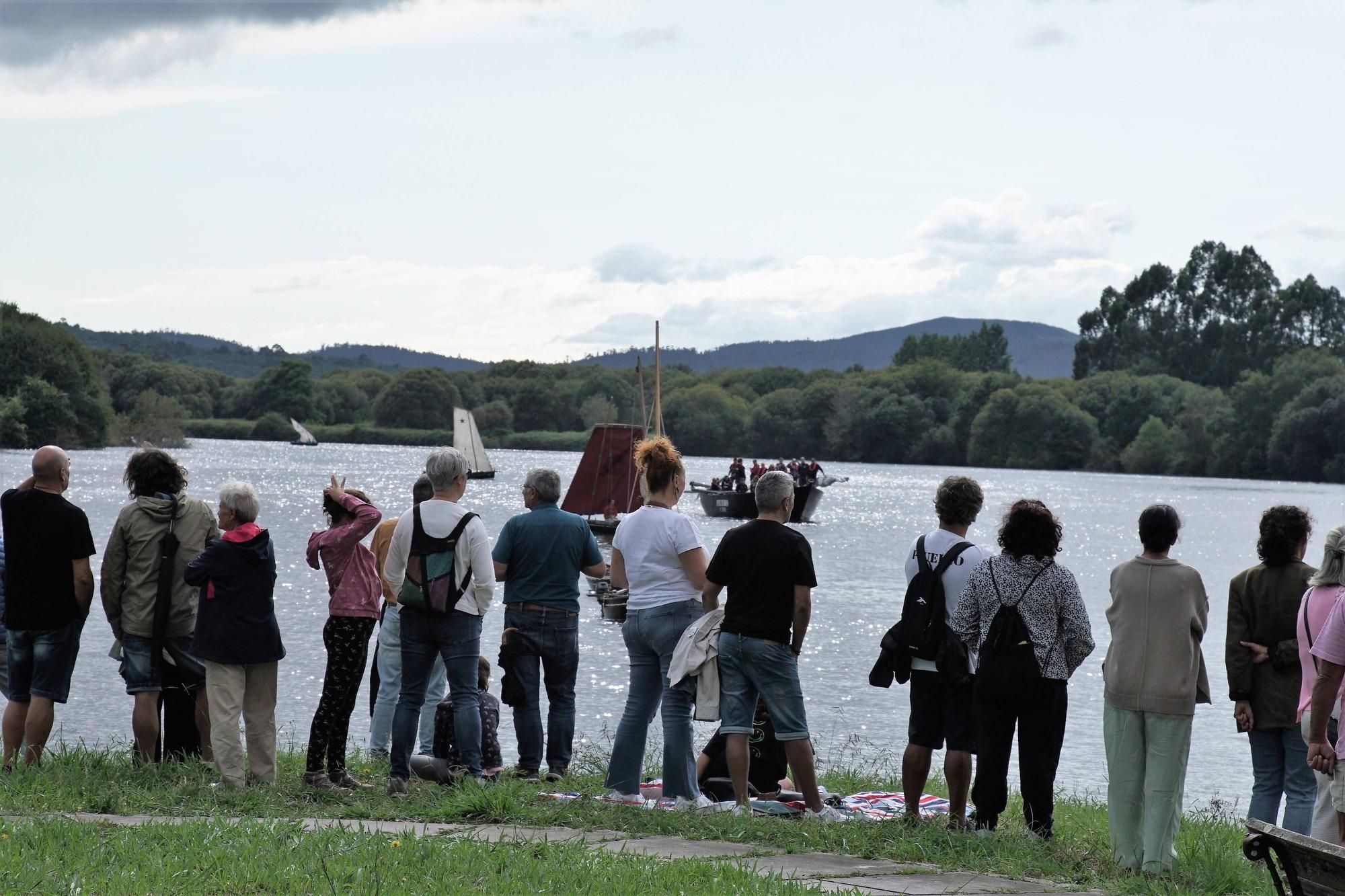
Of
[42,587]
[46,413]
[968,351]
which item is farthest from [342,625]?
[968,351]

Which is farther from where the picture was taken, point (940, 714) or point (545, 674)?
point (545, 674)

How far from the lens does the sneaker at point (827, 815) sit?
6.37 m

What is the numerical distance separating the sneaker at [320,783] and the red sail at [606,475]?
23868 millimetres

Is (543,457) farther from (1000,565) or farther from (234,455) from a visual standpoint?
(1000,565)

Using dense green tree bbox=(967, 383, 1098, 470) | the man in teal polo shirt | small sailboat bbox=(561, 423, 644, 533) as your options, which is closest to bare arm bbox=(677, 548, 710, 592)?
the man in teal polo shirt

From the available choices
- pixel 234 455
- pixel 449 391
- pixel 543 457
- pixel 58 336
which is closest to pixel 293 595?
pixel 58 336

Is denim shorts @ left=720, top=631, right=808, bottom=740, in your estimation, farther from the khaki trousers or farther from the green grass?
the khaki trousers

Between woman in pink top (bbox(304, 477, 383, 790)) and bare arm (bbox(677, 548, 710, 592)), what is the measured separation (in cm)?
157

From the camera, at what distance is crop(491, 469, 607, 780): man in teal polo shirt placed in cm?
721

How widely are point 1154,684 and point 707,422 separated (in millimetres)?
144379

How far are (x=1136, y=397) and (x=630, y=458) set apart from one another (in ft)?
308

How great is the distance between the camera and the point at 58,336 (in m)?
93.6

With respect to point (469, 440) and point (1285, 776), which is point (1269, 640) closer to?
point (1285, 776)

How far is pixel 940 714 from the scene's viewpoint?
6.31 metres
